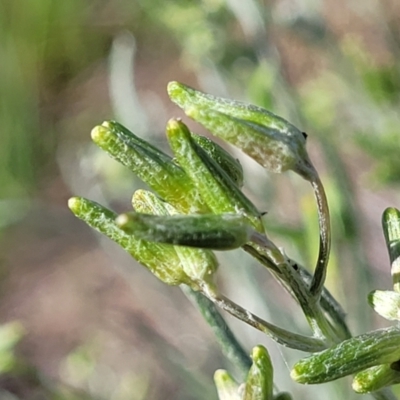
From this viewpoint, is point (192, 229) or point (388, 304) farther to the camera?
point (388, 304)

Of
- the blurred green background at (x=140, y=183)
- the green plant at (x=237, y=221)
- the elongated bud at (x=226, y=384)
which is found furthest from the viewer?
the blurred green background at (x=140, y=183)

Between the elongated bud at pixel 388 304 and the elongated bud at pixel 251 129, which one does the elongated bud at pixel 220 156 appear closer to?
the elongated bud at pixel 251 129

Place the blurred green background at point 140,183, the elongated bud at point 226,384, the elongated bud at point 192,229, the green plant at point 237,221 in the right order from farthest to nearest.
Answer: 1. the blurred green background at point 140,183
2. the elongated bud at point 226,384
3. the green plant at point 237,221
4. the elongated bud at point 192,229

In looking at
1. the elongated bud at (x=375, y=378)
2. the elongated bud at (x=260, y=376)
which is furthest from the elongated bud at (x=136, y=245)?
the elongated bud at (x=375, y=378)

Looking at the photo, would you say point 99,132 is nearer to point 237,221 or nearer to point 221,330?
point 237,221

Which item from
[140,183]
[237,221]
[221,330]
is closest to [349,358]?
[237,221]

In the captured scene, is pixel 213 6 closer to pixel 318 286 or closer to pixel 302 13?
pixel 302 13

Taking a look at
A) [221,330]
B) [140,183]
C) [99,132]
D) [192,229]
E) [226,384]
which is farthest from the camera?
[140,183]
